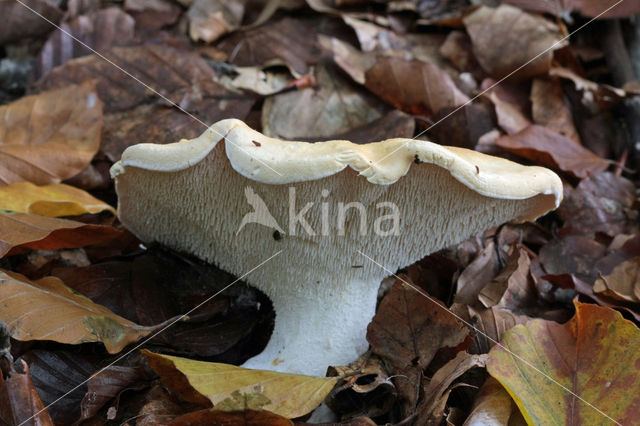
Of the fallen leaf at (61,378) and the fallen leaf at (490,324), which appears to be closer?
the fallen leaf at (61,378)

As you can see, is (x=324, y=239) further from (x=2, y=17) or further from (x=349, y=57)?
(x=2, y=17)

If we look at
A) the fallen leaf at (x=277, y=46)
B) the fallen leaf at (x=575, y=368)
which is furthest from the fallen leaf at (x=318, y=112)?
the fallen leaf at (x=575, y=368)

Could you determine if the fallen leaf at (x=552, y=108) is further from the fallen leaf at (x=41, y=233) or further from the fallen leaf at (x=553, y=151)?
the fallen leaf at (x=41, y=233)

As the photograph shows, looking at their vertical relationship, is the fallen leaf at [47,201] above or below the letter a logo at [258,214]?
below

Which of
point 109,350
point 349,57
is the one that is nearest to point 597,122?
point 349,57

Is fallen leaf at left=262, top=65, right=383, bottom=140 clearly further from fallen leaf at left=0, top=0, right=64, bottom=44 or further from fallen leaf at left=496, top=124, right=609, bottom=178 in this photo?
fallen leaf at left=0, top=0, right=64, bottom=44

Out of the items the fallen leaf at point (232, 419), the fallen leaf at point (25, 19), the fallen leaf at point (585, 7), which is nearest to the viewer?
the fallen leaf at point (232, 419)

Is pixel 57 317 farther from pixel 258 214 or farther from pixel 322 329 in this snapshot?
pixel 322 329
